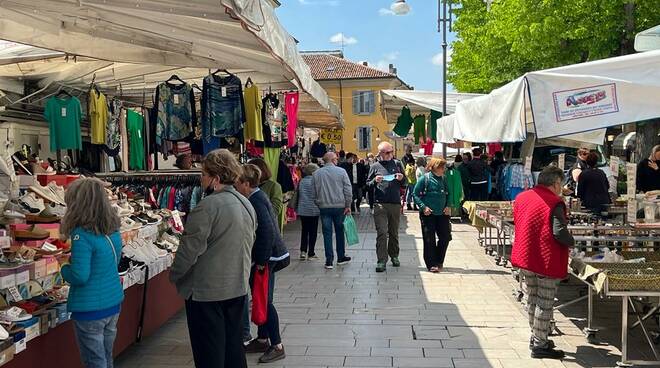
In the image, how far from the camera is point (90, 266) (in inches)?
142

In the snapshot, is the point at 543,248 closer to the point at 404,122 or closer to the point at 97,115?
the point at 97,115

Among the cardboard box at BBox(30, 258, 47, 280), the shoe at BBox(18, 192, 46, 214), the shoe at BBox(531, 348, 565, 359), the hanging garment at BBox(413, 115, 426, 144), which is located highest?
the hanging garment at BBox(413, 115, 426, 144)

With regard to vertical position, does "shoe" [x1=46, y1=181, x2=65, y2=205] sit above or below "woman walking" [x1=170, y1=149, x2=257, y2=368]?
above

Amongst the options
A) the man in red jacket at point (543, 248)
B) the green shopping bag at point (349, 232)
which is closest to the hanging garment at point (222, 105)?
the green shopping bag at point (349, 232)

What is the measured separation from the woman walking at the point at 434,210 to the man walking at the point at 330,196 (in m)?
1.16

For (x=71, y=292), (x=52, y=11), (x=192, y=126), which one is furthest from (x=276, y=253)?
(x=192, y=126)

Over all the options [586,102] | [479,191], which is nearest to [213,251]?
[586,102]

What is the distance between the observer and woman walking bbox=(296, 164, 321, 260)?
9898 millimetres

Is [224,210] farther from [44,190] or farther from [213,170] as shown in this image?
[44,190]

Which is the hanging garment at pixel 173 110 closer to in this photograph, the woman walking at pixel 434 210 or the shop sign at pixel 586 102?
the woman walking at pixel 434 210

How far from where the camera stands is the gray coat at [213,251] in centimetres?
370

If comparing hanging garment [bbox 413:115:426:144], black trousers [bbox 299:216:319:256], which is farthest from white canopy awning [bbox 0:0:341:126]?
hanging garment [bbox 413:115:426:144]

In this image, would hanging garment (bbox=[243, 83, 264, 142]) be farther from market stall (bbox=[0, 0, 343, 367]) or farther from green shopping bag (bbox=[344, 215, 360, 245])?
green shopping bag (bbox=[344, 215, 360, 245])

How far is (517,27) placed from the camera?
643 inches
